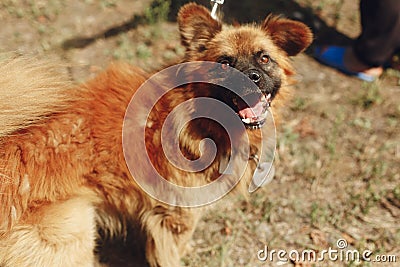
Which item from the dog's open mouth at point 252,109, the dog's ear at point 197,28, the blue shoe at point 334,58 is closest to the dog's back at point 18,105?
the dog's ear at point 197,28

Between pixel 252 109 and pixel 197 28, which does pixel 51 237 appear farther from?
pixel 197 28

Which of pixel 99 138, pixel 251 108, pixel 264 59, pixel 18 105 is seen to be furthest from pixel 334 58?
pixel 18 105

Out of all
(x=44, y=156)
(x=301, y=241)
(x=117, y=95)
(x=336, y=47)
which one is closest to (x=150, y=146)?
(x=117, y=95)

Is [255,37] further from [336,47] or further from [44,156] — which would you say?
[336,47]

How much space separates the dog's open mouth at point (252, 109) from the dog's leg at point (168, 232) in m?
0.61

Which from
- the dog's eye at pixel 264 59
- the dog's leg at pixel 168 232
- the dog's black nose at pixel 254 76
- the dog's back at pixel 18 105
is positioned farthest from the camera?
the dog's leg at pixel 168 232

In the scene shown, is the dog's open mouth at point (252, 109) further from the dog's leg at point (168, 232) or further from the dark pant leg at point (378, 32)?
the dark pant leg at point (378, 32)

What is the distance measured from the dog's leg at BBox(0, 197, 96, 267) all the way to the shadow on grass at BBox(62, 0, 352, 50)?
92.2 inches

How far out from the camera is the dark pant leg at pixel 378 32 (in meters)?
4.02

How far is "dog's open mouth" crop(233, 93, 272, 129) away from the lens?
2514 mm

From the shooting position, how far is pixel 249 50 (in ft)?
8.37

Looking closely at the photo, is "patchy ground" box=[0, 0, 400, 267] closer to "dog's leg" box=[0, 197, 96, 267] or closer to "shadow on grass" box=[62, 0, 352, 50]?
"shadow on grass" box=[62, 0, 352, 50]

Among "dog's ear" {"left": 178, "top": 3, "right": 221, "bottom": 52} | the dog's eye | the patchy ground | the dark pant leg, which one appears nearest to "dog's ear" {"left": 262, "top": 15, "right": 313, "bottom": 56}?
the dog's eye

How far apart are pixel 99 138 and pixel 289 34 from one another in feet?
3.88
